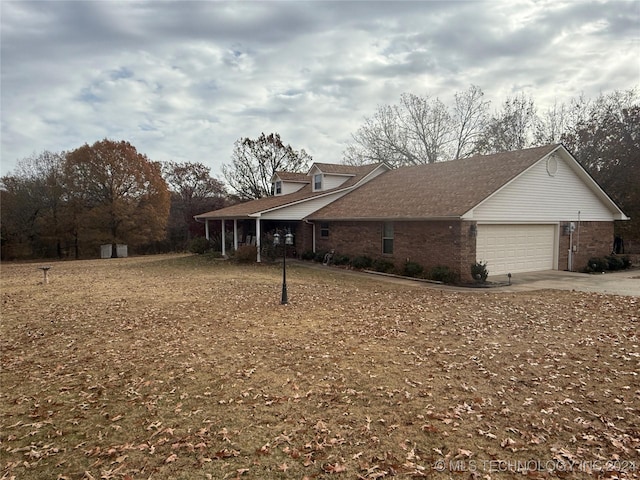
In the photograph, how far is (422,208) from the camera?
1557 cm

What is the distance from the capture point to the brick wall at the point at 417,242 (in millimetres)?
13727

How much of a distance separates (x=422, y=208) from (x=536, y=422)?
12.0m

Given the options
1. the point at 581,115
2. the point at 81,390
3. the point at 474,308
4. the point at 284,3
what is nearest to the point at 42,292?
the point at 81,390

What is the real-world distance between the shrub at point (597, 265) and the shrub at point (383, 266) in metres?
8.52

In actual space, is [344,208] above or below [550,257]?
above

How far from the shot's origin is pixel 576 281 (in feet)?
45.1

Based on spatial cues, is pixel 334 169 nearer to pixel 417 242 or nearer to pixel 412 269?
pixel 417 242

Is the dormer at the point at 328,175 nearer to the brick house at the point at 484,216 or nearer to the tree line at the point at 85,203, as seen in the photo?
the brick house at the point at 484,216

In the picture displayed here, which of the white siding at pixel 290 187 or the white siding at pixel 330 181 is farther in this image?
the white siding at pixel 290 187

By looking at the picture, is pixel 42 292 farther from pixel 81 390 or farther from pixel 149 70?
pixel 81 390

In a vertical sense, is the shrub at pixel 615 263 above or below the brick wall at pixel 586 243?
below

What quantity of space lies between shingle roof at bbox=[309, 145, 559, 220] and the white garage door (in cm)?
166

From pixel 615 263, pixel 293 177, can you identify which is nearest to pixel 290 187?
pixel 293 177

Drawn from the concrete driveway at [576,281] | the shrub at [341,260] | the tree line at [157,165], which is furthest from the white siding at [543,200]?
the tree line at [157,165]
